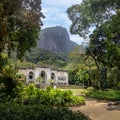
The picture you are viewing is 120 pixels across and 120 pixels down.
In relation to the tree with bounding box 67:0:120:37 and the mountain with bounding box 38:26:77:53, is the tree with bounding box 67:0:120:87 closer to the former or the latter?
the tree with bounding box 67:0:120:37

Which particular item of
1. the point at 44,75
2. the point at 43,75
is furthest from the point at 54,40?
the point at 44,75

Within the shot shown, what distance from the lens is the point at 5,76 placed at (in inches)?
882

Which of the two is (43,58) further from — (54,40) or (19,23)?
(19,23)

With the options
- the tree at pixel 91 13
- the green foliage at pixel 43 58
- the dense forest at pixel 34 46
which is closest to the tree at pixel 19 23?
the dense forest at pixel 34 46

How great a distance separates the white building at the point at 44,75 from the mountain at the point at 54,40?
42.5 metres

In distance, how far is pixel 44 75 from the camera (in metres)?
82.9

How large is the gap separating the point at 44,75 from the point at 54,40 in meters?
51.5

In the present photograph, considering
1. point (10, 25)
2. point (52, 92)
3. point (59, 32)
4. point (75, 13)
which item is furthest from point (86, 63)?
point (59, 32)

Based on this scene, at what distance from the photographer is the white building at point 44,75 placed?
78.9m

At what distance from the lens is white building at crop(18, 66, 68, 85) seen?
78875 millimetres

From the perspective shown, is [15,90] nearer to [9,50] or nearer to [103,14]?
[9,50]

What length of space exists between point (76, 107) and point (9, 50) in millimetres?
6090

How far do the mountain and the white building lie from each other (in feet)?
139

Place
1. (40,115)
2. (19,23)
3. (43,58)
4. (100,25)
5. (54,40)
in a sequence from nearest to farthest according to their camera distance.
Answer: (40,115)
(19,23)
(100,25)
(43,58)
(54,40)
